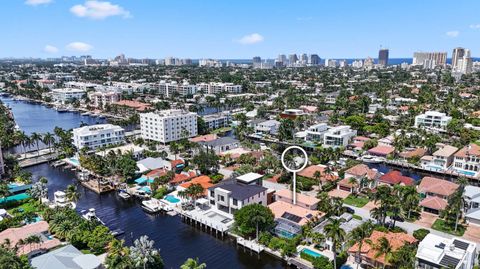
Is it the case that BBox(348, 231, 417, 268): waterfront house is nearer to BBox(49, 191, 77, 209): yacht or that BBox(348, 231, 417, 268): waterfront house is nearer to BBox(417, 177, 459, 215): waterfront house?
BBox(417, 177, 459, 215): waterfront house

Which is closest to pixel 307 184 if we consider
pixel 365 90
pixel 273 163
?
pixel 273 163

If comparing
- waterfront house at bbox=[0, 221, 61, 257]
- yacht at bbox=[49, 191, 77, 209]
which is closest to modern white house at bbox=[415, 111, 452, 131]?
yacht at bbox=[49, 191, 77, 209]

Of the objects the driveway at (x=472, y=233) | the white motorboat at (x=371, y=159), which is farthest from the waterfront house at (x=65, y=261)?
the white motorboat at (x=371, y=159)

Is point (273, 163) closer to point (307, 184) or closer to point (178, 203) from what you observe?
point (307, 184)

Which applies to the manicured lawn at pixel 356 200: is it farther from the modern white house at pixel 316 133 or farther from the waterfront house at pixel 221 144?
the modern white house at pixel 316 133

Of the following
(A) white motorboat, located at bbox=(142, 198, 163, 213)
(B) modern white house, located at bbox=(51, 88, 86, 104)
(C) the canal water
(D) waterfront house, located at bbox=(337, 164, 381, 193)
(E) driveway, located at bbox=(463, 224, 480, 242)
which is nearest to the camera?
(C) the canal water

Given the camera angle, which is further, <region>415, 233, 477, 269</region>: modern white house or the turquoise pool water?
the turquoise pool water

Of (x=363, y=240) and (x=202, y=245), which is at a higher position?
(x=363, y=240)
